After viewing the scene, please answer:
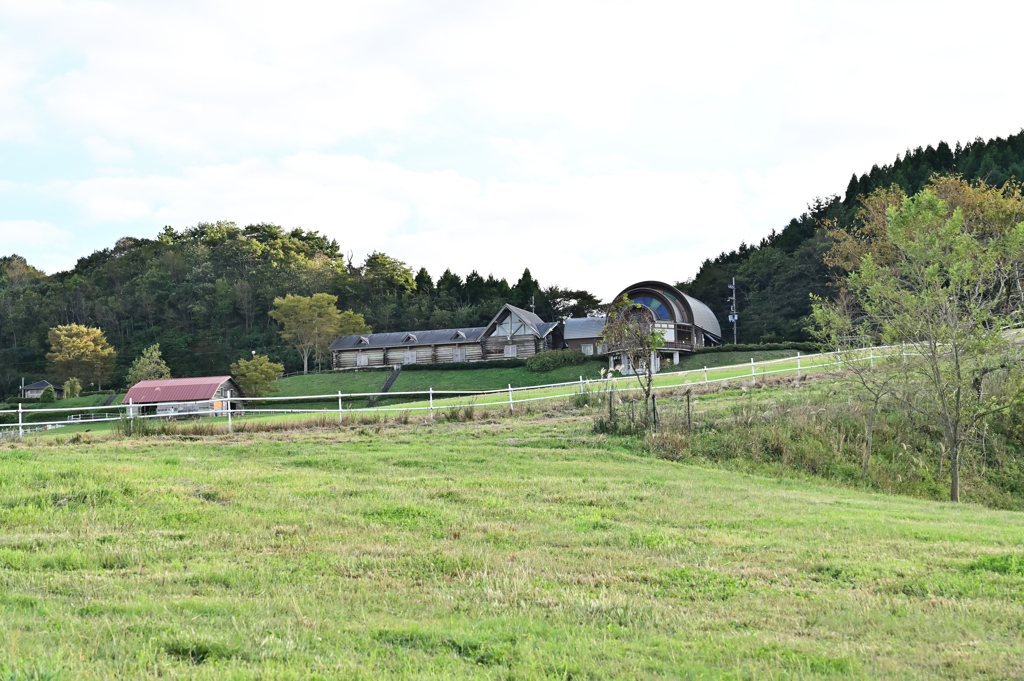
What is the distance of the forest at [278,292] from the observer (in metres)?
71.9

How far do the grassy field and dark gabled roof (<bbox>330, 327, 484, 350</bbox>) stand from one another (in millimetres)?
61230

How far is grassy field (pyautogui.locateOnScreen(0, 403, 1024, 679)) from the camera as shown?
495 cm

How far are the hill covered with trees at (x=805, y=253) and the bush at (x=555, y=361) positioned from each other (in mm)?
16568

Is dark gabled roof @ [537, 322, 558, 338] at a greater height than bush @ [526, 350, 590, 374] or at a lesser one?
greater

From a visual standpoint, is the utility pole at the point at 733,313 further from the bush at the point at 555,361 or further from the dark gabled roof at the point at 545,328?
the bush at the point at 555,361

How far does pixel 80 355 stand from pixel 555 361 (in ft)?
151

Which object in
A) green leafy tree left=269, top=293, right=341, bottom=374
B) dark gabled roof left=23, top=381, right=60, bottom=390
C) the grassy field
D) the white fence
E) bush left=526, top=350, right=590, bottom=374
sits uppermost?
green leafy tree left=269, top=293, right=341, bottom=374

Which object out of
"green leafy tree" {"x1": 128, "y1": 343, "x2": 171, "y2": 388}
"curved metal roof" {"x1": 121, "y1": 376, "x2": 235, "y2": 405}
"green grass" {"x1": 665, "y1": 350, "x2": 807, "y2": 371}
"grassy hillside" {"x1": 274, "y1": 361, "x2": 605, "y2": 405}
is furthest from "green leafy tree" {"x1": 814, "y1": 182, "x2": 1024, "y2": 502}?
"green leafy tree" {"x1": 128, "y1": 343, "x2": 171, "y2": 388}

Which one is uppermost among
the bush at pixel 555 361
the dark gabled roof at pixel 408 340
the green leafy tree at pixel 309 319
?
the green leafy tree at pixel 309 319

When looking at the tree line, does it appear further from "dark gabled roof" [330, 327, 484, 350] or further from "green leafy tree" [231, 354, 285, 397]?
"green leafy tree" [231, 354, 285, 397]

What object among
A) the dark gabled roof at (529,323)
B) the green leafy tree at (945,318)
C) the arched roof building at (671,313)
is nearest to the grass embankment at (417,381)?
the arched roof building at (671,313)

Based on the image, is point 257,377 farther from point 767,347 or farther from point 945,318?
point 945,318

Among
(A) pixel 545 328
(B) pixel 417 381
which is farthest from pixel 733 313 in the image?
(B) pixel 417 381

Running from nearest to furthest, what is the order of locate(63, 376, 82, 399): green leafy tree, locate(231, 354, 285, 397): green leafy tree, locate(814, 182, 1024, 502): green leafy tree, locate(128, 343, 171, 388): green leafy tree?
locate(814, 182, 1024, 502): green leafy tree, locate(231, 354, 285, 397): green leafy tree, locate(128, 343, 171, 388): green leafy tree, locate(63, 376, 82, 399): green leafy tree
